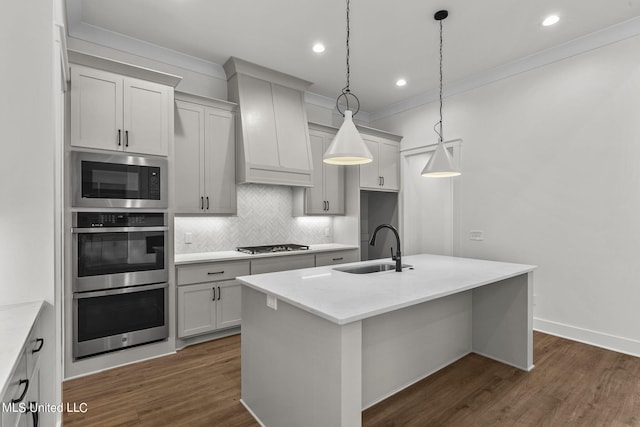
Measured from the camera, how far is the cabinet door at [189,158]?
3.31 m

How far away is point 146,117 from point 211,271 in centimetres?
157

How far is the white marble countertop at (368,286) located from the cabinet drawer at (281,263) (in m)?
1.28

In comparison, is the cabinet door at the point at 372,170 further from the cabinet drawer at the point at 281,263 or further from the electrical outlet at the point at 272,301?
the electrical outlet at the point at 272,301

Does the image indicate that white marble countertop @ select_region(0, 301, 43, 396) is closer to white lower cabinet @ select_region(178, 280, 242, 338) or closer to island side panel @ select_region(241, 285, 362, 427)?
island side panel @ select_region(241, 285, 362, 427)

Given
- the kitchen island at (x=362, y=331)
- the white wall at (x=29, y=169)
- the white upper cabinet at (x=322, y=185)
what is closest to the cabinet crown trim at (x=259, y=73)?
the white upper cabinet at (x=322, y=185)

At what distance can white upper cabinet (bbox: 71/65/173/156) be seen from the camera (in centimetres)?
262

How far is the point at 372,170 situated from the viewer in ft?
15.8

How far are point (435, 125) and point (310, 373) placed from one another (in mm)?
3981

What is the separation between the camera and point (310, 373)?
5.35ft

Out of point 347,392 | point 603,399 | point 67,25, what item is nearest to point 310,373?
point 347,392

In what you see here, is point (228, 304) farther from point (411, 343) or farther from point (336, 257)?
point (411, 343)

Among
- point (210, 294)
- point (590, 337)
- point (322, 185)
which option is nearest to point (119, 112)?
point (210, 294)

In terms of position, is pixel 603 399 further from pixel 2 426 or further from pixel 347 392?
pixel 2 426

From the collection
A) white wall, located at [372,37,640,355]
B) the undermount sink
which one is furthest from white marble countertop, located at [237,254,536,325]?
white wall, located at [372,37,640,355]
